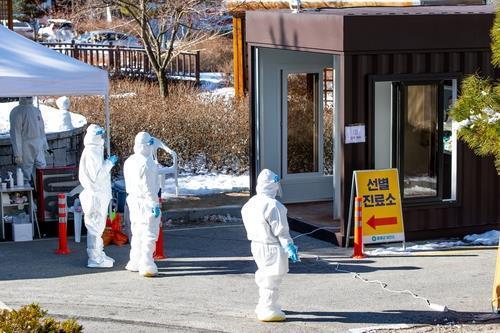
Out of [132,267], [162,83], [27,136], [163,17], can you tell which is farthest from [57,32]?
[132,267]

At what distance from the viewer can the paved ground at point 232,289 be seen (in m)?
10.5

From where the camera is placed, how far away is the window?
14320mm

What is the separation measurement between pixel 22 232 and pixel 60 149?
473cm

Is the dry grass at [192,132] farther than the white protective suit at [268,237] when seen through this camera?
Yes

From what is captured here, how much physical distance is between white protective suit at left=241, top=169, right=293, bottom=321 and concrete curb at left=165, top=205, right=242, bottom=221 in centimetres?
585

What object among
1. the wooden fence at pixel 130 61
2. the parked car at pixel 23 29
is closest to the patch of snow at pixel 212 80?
the wooden fence at pixel 130 61

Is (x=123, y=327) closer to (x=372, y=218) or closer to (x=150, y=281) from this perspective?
(x=150, y=281)

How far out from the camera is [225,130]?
20.2 meters

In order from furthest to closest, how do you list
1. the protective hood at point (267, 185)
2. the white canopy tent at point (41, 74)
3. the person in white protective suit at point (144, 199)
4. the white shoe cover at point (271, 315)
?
1. the white canopy tent at point (41, 74)
2. the person in white protective suit at point (144, 199)
3. the white shoe cover at point (271, 315)
4. the protective hood at point (267, 185)

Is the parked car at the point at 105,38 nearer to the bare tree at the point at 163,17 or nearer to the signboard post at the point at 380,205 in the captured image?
the bare tree at the point at 163,17

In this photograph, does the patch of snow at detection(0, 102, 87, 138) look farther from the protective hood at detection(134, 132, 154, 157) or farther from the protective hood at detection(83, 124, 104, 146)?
the protective hood at detection(134, 132, 154, 157)

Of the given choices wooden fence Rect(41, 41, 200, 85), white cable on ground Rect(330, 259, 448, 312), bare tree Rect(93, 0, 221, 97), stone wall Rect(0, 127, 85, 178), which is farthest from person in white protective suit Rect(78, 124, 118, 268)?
wooden fence Rect(41, 41, 200, 85)

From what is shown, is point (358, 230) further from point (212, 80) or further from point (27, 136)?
point (212, 80)

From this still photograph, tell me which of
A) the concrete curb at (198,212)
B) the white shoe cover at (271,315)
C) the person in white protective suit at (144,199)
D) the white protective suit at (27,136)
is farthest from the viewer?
the white protective suit at (27,136)
